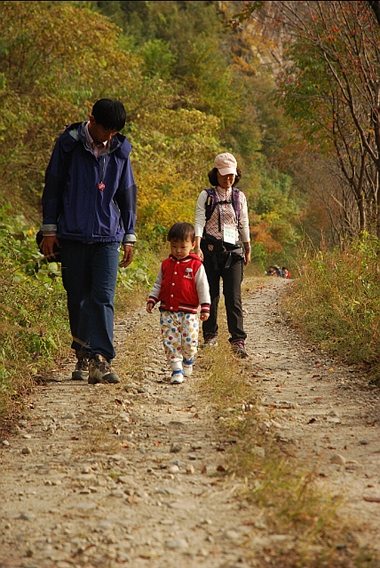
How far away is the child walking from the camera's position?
4457mm

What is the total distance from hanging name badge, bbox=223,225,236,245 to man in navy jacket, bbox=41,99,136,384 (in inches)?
54.6

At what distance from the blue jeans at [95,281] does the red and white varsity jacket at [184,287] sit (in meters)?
0.47

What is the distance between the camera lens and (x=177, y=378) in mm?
4430

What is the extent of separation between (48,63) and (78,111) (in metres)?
1.40

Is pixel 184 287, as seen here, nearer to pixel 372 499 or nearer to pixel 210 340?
pixel 210 340

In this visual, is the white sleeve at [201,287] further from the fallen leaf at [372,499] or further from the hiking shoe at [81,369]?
the fallen leaf at [372,499]

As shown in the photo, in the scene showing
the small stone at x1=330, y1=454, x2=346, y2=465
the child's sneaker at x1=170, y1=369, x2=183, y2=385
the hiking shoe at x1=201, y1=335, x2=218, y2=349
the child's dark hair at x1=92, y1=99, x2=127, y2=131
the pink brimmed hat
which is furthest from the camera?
the hiking shoe at x1=201, y1=335, x2=218, y2=349

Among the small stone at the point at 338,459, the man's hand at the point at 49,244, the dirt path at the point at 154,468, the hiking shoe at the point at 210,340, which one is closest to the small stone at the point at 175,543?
the dirt path at the point at 154,468

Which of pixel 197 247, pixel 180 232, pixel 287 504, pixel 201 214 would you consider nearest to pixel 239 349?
pixel 197 247

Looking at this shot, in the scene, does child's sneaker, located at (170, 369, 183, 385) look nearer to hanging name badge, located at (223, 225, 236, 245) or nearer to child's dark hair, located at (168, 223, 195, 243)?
child's dark hair, located at (168, 223, 195, 243)

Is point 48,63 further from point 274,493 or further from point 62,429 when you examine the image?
point 274,493

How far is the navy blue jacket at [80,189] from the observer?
4109 mm

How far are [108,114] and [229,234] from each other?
201cm

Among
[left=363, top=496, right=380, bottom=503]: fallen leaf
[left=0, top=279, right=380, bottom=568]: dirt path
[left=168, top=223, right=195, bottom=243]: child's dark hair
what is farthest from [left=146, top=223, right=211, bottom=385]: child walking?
[left=363, top=496, right=380, bottom=503]: fallen leaf
